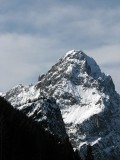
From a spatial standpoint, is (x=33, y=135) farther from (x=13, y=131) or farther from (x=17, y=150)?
(x=17, y=150)

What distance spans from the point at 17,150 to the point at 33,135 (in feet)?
40.6

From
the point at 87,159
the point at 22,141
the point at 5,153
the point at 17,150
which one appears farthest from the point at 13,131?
the point at 87,159

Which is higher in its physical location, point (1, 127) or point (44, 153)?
point (44, 153)

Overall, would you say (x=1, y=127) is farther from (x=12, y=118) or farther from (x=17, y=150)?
(x=12, y=118)

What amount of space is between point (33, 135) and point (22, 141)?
4421 mm

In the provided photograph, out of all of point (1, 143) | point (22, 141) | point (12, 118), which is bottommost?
point (1, 143)

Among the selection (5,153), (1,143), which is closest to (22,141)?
(5,153)

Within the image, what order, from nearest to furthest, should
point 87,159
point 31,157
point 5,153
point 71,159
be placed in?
point 5,153
point 31,157
point 71,159
point 87,159

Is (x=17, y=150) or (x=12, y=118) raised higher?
(x=12, y=118)

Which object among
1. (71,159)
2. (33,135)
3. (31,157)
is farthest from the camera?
(71,159)

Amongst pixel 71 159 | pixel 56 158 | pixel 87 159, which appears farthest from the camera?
pixel 87 159

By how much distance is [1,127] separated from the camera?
7100 centimetres

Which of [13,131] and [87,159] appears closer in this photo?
[13,131]

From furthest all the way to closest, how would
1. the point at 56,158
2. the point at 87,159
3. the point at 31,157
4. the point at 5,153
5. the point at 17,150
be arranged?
the point at 87,159
the point at 56,158
the point at 31,157
the point at 17,150
the point at 5,153
